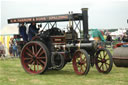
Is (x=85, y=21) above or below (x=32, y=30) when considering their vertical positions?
above

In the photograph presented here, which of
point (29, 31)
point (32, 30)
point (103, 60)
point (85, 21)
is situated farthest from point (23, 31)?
point (103, 60)

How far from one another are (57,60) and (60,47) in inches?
17.2

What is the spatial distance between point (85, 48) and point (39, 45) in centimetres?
146

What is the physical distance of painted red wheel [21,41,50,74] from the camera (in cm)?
859

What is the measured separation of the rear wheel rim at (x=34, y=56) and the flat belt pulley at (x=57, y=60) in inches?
9.8

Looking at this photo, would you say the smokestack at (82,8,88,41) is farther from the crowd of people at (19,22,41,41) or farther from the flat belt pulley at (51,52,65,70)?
the crowd of people at (19,22,41,41)

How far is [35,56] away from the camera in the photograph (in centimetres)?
891

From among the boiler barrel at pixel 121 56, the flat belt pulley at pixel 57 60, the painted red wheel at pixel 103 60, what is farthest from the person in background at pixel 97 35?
the flat belt pulley at pixel 57 60

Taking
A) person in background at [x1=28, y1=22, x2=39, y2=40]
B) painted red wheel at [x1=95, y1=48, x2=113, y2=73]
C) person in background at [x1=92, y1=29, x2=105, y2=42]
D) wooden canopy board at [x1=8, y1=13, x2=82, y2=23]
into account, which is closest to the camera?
painted red wheel at [x1=95, y1=48, x2=113, y2=73]

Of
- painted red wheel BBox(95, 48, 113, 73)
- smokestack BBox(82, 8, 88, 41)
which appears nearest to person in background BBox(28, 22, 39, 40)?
smokestack BBox(82, 8, 88, 41)

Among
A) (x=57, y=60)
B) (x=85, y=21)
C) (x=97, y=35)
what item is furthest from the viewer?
(x=97, y=35)

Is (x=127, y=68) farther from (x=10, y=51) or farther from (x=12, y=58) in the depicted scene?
(x=10, y=51)

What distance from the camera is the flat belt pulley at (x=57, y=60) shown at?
851cm

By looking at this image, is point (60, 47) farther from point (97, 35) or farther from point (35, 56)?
point (97, 35)
